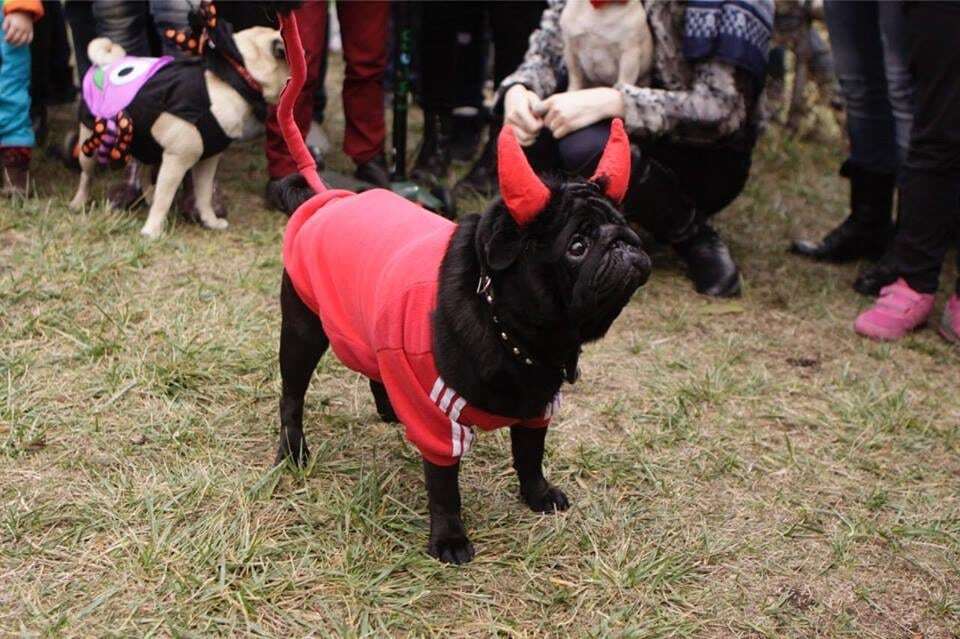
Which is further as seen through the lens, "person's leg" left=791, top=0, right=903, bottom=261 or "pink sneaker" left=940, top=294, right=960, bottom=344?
"person's leg" left=791, top=0, right=903, bottom=261

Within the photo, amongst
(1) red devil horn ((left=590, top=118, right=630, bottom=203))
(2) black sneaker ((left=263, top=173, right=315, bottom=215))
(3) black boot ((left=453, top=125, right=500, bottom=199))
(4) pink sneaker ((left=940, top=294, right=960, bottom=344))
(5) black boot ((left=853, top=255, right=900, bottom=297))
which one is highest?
(1) red devil horn ((left=590, top=118, right=630, bottom=203))

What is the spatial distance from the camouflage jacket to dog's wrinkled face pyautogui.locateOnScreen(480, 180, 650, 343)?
66.9 inches

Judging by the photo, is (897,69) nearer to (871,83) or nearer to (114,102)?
(871,83)

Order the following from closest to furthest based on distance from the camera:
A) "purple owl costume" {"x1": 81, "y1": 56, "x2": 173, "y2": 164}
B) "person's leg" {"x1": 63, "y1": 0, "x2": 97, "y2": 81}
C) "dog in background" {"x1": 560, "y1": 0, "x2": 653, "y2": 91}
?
"dog in background" {"x1": 560, "y1": 0, "x2": 653, "y2": 91}
"purple owl costume" {"x1": 81, "y1": 56, "x2": 173, "y2": 164}
"person's leg" {"x1": 63, "y1": 0, "x2": 97, "y2": 81}

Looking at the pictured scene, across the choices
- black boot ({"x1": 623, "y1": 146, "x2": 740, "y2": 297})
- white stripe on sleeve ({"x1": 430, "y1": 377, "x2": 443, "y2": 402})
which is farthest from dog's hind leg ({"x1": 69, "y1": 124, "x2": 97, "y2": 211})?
white stripe on sleeve ({"x1": 430, "y1": 377, "x2": 443, "y2": 402})

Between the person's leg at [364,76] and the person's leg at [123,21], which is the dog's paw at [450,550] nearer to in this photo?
the person's leg at [364,76]

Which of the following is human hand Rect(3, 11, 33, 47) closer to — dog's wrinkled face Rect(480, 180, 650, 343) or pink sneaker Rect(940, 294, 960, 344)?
dog's wrinkled face Rect(480, 180, 650, 343)

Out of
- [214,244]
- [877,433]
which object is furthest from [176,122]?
[877,433]

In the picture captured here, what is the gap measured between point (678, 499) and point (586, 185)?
1011mm

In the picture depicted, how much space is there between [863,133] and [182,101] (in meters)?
2.73

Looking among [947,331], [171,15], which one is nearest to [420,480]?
[947,331]

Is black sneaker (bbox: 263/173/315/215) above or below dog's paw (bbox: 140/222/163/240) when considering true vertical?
above

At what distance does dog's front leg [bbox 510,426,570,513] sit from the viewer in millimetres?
2234

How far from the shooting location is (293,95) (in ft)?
7.03
